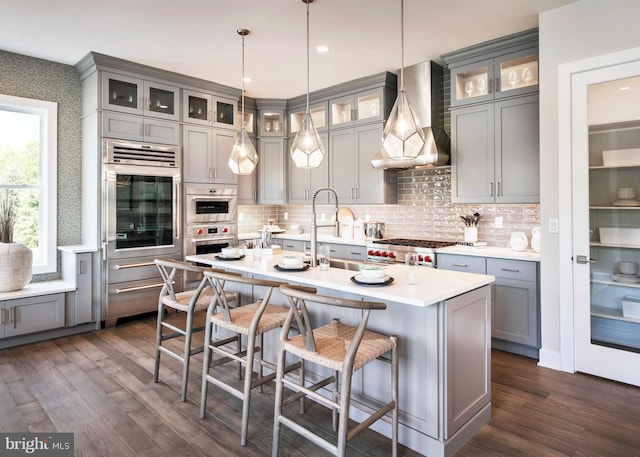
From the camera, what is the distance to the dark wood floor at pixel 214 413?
7.06ft

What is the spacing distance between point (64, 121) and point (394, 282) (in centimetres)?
418

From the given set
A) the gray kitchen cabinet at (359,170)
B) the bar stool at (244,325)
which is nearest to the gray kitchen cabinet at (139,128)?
the gray kitchen cabinet at (359,170)

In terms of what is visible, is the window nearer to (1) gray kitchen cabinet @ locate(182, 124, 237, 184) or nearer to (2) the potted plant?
(2) the potted plant

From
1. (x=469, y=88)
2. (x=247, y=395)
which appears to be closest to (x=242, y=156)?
(x=247, y=395)

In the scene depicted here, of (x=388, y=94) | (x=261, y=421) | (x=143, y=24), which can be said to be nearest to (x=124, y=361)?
(x=261, y=421)

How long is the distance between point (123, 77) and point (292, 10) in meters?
2.27

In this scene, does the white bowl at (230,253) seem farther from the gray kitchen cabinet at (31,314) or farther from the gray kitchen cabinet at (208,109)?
the gray kitchen cabinet at (208,109)

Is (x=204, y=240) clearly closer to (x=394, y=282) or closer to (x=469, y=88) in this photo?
(x=394, y=282)

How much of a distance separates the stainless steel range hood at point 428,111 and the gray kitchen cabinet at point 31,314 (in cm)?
365

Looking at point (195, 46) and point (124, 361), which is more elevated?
point (195, 46)

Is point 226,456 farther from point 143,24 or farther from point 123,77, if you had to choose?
point 123,77

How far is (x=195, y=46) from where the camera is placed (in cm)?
392

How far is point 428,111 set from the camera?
4293 millimetres

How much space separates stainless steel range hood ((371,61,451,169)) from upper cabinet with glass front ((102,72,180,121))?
2.57 metres
